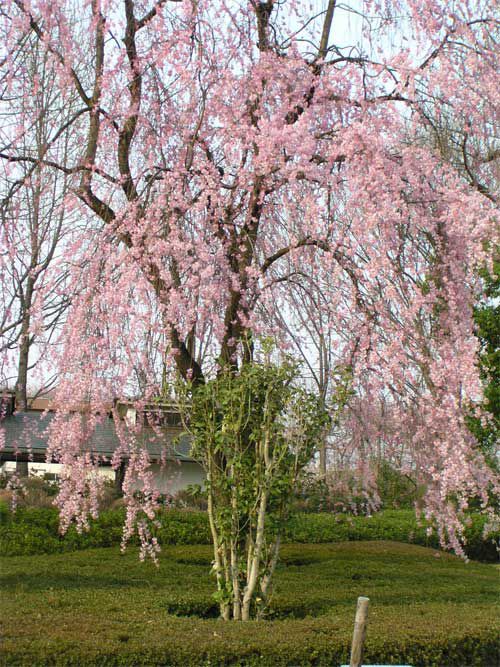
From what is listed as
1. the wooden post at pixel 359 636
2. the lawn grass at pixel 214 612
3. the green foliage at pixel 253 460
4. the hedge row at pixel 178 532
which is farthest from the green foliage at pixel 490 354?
the wooden post at pixel 359 636

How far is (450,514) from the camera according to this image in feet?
19.9

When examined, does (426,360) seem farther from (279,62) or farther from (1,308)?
(1,308)

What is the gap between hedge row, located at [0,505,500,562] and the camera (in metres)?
9.62

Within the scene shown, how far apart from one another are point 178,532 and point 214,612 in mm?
4630

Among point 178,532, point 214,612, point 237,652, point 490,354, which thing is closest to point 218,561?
point 214,612

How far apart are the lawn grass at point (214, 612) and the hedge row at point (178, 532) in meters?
0.62

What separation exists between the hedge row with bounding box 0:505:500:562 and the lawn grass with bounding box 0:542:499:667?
2.04ft

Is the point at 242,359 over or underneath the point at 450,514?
over

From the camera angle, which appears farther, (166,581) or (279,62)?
(166,581)

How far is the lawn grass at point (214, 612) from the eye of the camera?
445 centimetres

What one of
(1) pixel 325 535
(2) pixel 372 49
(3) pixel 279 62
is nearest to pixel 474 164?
(2) pixel 372 49

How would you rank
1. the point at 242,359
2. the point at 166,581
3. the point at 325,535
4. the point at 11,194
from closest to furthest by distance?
the point at 11,194
the point at 242,359
the point at 166,581
the point at 325,535

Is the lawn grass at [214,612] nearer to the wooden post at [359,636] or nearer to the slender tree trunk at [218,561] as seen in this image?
the slender tree trunk at [218,561]

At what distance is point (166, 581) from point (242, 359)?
2347 millimetres
